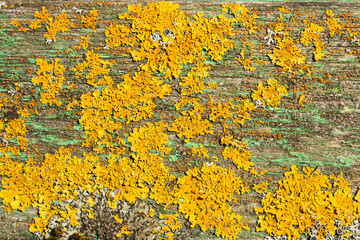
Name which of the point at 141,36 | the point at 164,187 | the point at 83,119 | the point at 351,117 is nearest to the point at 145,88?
the point at 141,36

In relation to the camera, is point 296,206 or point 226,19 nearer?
point 296,206

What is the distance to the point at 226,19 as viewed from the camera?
2.23m

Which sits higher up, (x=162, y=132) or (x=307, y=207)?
(x=162, y=132)

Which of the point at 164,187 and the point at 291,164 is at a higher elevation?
the point at 291,164

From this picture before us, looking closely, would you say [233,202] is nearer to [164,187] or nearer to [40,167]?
[164,187]

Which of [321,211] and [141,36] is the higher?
[141,36]

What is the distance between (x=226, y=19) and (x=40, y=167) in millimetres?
2121

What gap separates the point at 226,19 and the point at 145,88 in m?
0.97

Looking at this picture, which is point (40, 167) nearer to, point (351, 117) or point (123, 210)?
point (123, 210)

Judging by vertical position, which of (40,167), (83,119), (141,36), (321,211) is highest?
(141,36)

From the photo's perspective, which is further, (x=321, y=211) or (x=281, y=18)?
(x=281, y=18)

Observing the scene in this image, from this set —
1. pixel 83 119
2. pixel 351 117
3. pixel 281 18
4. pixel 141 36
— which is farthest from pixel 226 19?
pixel 83 119

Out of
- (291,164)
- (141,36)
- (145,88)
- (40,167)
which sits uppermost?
(141,36)

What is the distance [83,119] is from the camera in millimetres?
2170
